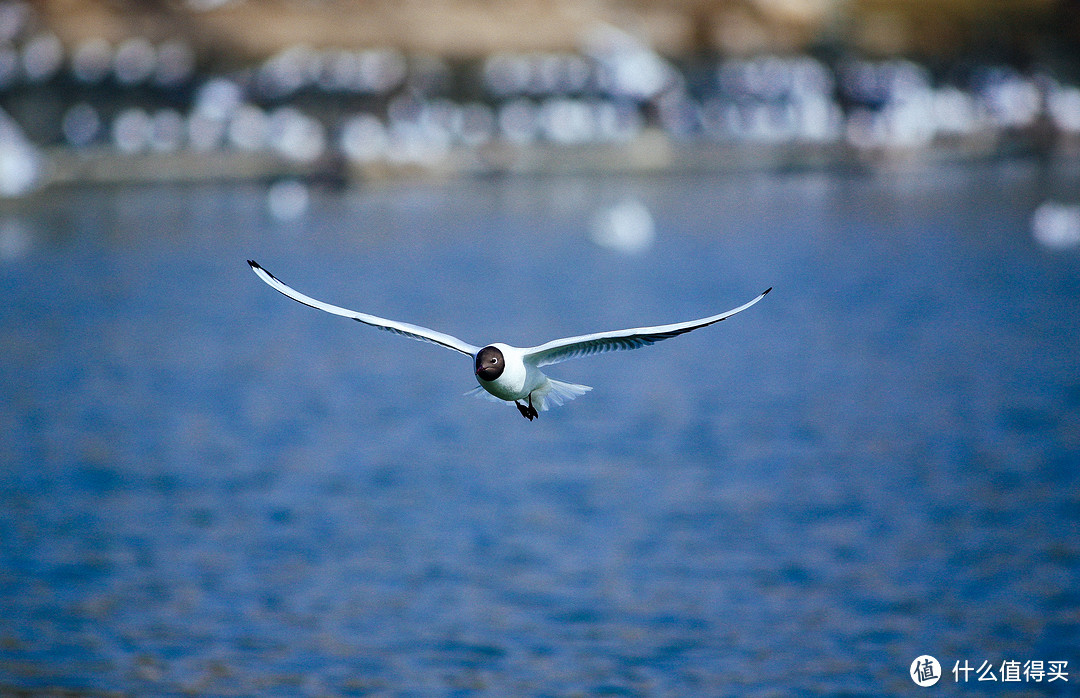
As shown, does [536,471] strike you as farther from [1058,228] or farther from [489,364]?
[1058,228]

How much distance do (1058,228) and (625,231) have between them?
40.5 ft

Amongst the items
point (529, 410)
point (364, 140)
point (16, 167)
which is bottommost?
point (529, 410)

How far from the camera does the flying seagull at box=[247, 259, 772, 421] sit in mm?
9992

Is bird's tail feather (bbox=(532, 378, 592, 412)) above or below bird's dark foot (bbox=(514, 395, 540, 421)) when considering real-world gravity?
above

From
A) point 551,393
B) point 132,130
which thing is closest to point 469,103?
point 132,130

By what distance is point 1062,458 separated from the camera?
25.1 metres

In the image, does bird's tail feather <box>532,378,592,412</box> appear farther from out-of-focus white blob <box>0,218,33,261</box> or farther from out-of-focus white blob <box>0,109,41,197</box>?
out-of-focus white blob <box>0,109,41,197</box>

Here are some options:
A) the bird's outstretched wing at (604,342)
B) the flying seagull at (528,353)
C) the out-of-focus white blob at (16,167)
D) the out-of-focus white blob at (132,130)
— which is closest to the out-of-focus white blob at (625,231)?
the out-of-focus white blob at (16,167)

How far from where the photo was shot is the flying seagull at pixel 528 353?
32.8 feet

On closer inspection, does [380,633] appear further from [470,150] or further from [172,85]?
[172,85]

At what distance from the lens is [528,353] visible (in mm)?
10516

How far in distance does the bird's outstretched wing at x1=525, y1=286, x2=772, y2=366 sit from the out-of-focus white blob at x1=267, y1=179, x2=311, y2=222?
4388 cm

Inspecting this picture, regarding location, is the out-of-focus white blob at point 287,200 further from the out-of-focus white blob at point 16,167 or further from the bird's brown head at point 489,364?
the bird's brown head at point 489,364

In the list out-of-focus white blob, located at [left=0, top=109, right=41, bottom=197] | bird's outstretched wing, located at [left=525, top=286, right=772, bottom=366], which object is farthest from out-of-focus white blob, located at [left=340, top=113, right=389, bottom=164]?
bird's outstretched wing, located at [left=525, top=286, right=772, bottom=366]
